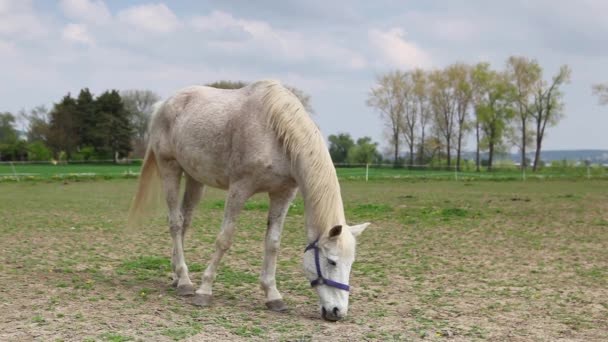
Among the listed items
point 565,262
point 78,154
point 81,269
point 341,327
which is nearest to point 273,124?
point 341,327

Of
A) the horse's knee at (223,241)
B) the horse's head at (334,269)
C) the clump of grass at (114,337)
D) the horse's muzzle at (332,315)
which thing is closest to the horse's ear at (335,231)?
the horse's head at (334,269)

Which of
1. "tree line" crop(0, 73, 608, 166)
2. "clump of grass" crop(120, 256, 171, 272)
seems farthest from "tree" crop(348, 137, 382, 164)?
"clump of grass" crop(120, 256, 171, 272)

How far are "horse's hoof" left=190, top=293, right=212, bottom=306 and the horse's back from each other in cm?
107

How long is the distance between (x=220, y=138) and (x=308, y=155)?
3.37 ft

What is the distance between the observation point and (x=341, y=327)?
432 cm

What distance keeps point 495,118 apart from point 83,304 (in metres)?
47.8

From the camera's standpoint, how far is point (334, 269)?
14.2ft

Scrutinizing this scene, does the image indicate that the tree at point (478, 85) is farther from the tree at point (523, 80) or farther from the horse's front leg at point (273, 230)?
the horse's front leg at point (273, 230)

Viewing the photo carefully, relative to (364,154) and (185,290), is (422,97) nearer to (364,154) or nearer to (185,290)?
(364,154)

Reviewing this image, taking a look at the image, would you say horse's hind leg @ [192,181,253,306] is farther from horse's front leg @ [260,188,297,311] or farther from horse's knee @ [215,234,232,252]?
horse's front leg @ [260,188,297,311]

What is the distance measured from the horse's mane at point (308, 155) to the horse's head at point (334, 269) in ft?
0.47

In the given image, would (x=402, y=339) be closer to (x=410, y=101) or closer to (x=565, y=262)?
(x=565, y=262)

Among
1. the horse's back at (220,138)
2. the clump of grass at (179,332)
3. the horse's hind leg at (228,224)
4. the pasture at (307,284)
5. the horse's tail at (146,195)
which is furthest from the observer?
the horse's tail at (146,195)

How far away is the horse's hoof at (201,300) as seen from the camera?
4.93 metres
